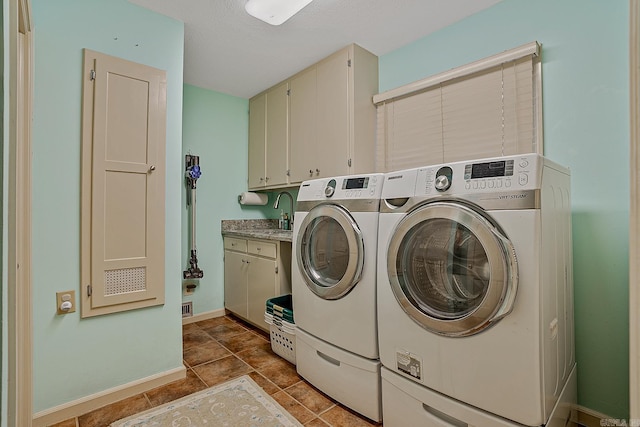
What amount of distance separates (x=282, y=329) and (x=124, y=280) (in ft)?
3.50

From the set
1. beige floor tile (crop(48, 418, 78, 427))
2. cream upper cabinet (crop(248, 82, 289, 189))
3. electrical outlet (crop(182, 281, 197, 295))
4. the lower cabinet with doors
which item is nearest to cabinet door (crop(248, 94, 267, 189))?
cream upper cabinet (crop(248, 82, 289, 189))

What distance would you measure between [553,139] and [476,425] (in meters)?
1.51

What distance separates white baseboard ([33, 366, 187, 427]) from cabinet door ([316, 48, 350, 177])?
1.81m

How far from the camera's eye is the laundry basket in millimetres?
2150

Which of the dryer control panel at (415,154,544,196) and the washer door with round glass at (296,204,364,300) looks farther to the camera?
the washer door with round glass at (296,204,364,300)

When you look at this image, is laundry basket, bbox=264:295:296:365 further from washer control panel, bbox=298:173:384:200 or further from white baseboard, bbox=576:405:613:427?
white baseboard, bbox=576:405:613:427

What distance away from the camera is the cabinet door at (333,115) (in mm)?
2404

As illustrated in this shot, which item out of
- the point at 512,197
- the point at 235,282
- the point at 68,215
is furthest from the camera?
the point at 235,282

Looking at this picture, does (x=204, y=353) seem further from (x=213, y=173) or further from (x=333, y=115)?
(x=333, y=115)

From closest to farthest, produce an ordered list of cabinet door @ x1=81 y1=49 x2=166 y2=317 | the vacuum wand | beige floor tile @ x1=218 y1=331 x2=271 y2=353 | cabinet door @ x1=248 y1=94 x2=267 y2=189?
1. cabinet door @ x1=81 y1=49 x2=166 y2=317
2. beige floor tile @ x1=218 y1=331 x2=271 y2=353
3. the vacuum wand
4. cabinet door @ x1=248 y1=94 x2=267 y2=189

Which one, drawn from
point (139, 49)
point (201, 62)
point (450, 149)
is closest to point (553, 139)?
point (450, 149)

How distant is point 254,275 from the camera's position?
9.21 feet

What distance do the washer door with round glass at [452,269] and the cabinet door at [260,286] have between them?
1383 mm

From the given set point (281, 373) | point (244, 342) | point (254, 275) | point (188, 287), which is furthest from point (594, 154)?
point (188, 287)
